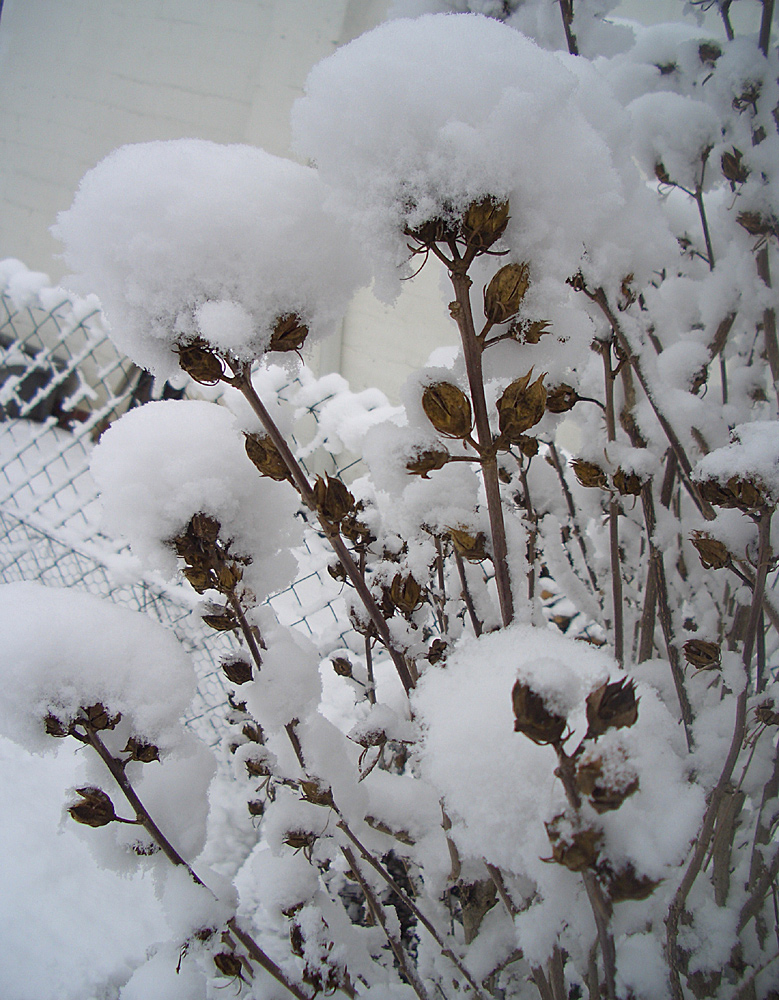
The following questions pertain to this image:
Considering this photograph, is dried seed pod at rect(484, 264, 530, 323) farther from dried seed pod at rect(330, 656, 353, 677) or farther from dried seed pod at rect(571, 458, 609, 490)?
dried seed pod at rect(330, 656, 353, 677)

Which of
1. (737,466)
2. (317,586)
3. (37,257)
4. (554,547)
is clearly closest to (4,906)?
(554,547)

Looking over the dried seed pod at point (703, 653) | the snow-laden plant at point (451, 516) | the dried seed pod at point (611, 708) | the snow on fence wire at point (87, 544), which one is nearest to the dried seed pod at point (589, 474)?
the snow-laden plant at point (451, 516)

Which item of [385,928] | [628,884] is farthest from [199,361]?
[385,928]

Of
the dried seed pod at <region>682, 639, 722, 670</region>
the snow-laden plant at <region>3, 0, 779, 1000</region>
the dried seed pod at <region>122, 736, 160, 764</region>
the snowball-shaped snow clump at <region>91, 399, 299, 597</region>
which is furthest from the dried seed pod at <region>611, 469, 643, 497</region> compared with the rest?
the dried seed pod at <region>122, 736, 160, 764</region>

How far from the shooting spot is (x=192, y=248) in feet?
0.85

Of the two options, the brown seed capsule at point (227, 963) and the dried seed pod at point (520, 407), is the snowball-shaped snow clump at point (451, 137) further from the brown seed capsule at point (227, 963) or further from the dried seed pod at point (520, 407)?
the brown seed capsule at point (227, 963)

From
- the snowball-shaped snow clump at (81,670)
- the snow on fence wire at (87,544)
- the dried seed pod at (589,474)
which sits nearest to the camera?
the snowball-shaped snow clump at (81,670)

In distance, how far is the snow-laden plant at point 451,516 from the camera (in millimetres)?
234

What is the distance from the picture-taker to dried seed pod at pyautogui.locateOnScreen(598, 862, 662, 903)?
0.63 ft

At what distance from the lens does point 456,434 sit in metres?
0.25

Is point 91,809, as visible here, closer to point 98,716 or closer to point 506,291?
point 98,716

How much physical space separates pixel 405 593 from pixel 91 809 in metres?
0.20

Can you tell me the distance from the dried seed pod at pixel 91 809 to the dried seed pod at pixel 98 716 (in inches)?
1.4

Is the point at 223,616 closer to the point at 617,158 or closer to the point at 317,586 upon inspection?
the point at 617,158
